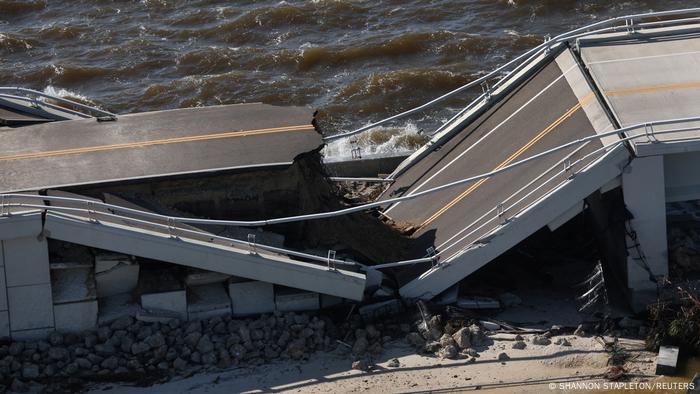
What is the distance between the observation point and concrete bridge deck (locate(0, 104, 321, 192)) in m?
17.8

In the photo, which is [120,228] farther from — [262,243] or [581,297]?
[581,297]

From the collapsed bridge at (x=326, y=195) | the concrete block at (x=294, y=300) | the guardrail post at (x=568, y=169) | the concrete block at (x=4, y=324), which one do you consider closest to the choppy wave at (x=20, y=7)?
the collapsed bridge at (x=326, y=195)

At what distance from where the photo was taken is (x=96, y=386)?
16219 millimetres

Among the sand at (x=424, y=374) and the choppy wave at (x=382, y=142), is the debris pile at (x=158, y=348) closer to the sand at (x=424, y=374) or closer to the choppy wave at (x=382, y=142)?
the sand at (x=424, y=374)

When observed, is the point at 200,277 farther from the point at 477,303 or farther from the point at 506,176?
the point at 506,176

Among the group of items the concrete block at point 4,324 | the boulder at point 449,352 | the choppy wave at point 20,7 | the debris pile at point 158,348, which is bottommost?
the boulder at point 449,352

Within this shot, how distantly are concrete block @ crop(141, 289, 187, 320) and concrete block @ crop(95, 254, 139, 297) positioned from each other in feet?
1.39

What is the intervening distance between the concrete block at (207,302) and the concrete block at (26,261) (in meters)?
2.22

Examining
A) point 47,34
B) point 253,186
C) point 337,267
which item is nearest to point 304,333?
point 337,267

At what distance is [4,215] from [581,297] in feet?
29.6

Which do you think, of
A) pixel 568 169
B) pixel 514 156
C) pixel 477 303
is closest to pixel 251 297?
pixel 477 303

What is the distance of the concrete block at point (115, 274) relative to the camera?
1722 centimetres

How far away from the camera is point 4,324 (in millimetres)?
16938

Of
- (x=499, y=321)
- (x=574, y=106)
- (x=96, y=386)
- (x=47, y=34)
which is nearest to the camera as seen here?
(x=96, y=386)
